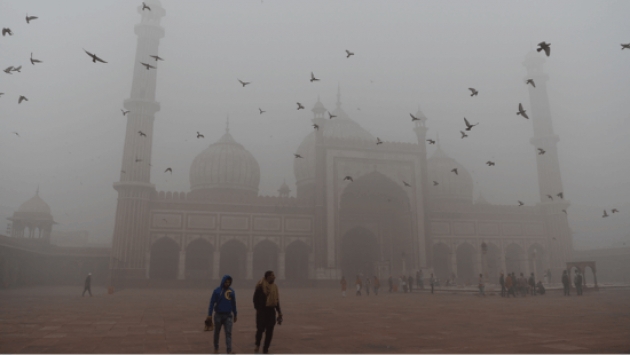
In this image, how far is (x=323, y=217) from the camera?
26.1 m

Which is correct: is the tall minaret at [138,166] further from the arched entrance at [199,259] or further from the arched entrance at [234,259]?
the arched entrance at [234,259]

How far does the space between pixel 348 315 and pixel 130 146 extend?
1991cm

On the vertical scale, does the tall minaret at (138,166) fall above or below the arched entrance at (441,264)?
above

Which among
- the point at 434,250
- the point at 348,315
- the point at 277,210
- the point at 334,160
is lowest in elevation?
the point at 348,315

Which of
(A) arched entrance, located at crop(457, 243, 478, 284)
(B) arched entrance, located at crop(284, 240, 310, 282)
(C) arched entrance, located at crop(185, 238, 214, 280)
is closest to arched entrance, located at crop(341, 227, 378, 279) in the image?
(B) arched entrance, located at crop(284, 240, 310, 282)

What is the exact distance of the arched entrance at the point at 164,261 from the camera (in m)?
25.2

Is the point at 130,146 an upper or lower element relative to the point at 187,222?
upper

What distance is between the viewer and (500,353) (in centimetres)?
452

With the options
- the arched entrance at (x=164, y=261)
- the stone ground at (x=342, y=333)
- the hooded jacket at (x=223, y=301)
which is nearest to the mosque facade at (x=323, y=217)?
the arched entrance at (x=164, y=261)

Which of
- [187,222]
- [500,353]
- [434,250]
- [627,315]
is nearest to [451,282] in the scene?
[434,250]

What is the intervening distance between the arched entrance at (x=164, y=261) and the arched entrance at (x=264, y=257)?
4.59 metres

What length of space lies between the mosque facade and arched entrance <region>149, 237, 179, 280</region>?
56mm

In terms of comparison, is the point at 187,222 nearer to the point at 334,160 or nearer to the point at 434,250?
the point at 334,160

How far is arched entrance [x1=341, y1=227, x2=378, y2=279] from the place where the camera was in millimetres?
28969
